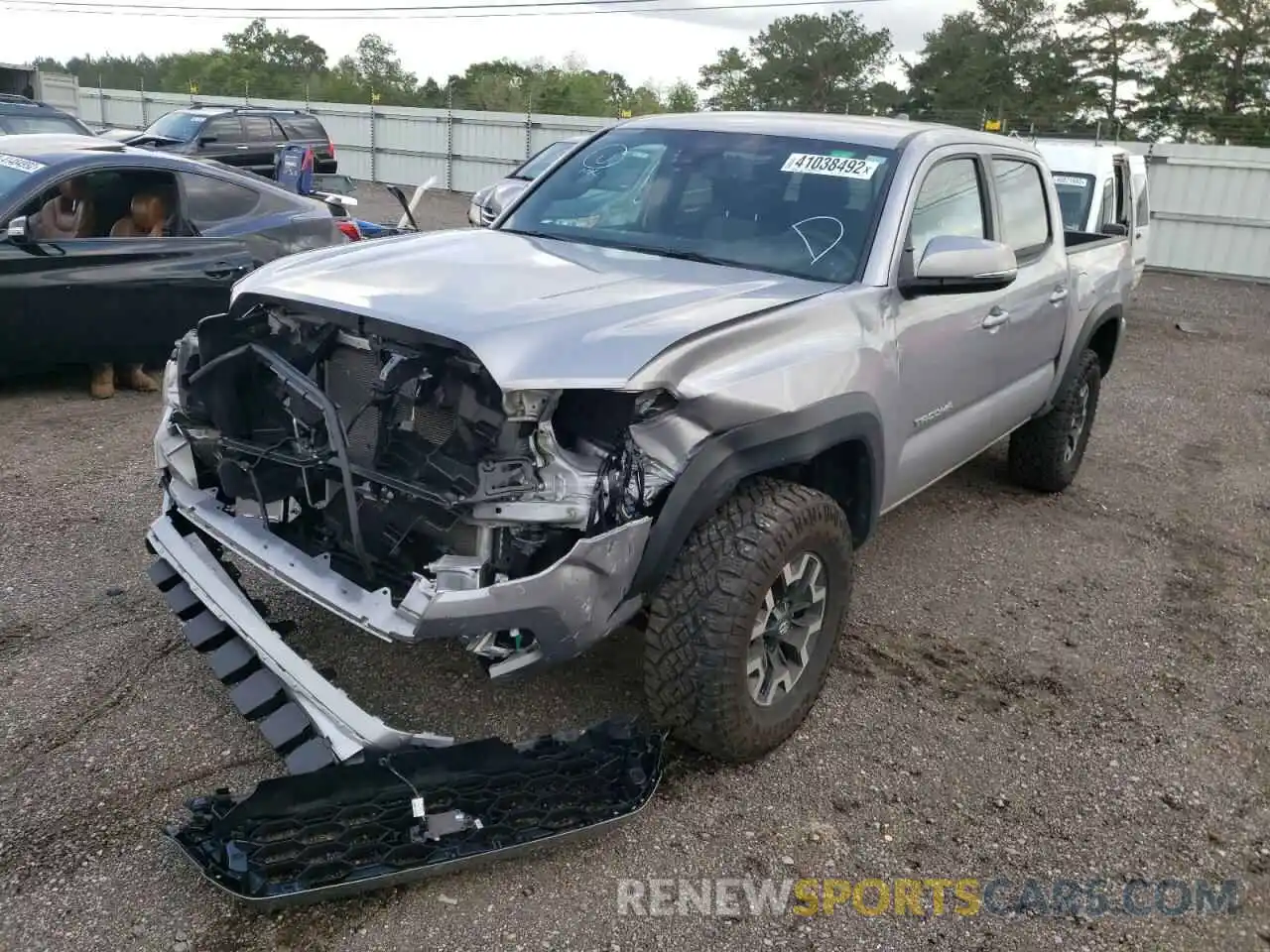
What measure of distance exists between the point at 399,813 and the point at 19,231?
4801 mm

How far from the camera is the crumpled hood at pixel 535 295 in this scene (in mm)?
2691

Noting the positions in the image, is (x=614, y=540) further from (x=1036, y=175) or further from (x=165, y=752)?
(x=1036, y=175)

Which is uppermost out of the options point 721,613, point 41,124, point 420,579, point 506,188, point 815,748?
point 41,124

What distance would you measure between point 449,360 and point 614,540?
0.69 meters

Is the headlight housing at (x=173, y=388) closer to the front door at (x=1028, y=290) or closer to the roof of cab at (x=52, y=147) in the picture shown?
the front door at (x=1028, y=290)

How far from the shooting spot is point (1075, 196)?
31.2 ft

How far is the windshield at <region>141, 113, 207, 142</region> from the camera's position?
16.7 meters

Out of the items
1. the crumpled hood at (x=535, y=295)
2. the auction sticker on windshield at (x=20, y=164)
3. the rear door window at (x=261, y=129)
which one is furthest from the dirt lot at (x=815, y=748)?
the rear door window at (x=261, y=129)

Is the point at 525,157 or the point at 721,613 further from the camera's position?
the point at 525,157

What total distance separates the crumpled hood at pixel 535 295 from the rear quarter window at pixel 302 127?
16.4 m

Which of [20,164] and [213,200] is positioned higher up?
[20,164]

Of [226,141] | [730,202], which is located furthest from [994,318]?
[226,141]

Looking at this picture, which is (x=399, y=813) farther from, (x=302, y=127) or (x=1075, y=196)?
(x=302, y=127)

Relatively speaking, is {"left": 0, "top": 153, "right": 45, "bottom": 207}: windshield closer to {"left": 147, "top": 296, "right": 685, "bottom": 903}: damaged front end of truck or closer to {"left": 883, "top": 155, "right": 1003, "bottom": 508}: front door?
{"left": 147, "top": 296, "right": 685, "bottom": 903}: damaged front end of truck
